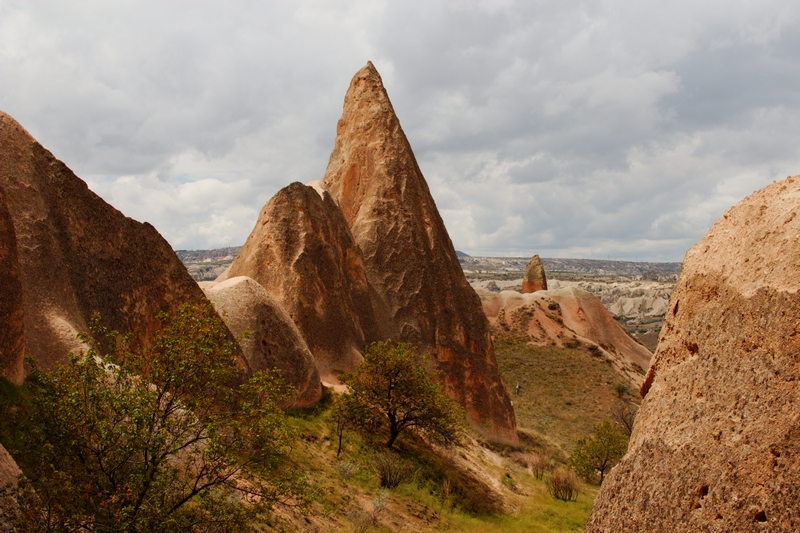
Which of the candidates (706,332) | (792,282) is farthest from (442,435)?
(792,282)

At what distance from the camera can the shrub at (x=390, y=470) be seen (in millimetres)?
15891

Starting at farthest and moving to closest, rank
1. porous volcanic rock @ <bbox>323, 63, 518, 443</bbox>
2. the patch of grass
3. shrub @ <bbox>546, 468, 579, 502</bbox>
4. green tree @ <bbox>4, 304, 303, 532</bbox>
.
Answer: the patch of grass → porous volcanic rock @ <bbox>323, 63, 518, 443</bbox> → shrub @ <bbox>546, 468, 579, 502</bbox> → green tree @ <bbox>4, 304, 303, 532</bbox>

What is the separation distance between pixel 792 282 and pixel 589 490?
20.8 meters

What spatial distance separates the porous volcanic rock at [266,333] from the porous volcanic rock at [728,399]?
437 inches

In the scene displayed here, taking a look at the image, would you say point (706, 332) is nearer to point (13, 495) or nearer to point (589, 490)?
point (13, 495)

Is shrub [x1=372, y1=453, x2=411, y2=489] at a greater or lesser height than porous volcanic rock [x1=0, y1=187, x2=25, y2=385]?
lesser

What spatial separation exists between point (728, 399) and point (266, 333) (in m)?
13.1

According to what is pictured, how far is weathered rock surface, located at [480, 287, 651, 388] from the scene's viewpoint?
51.0 metres

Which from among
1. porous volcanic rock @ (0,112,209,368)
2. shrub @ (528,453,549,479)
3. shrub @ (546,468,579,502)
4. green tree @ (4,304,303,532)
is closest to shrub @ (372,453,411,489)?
shrub @ (546,468,579,502)

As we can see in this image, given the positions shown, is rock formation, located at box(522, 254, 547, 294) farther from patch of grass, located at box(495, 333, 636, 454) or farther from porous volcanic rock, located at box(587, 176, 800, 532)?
porous volcanic rock, located at box(587, 176, 800, 532)

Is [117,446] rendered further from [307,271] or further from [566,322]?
[566,322]

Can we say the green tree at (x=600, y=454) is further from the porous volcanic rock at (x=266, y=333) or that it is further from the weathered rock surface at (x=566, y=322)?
the weathered rock surface at (x=566, y=322)

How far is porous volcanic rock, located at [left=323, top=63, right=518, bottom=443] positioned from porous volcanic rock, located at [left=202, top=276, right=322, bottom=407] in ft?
26.9

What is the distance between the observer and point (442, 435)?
18.5 m
